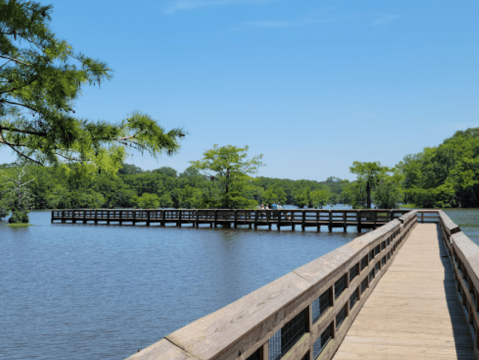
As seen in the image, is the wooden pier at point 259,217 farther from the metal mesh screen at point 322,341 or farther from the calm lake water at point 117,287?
the metal mesh screen at point 322,341

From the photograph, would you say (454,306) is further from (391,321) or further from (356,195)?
(356,195)

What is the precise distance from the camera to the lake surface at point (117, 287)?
449 inches

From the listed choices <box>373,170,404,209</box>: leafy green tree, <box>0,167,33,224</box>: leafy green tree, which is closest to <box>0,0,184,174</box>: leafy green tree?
<box>0,167,33,224</box>: leafy green tree

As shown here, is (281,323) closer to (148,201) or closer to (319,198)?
(148,201)

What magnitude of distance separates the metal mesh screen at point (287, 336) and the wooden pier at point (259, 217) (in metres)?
37.9

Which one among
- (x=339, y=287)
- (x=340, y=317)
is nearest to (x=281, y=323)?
(x=339, y=287)

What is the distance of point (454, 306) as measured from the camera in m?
7.07

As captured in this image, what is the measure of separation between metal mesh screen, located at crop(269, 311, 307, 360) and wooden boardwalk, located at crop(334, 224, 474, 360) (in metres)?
1.30

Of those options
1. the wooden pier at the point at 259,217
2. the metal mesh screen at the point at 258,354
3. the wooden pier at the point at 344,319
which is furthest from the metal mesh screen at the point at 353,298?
the wooden pier at the point at 259,217

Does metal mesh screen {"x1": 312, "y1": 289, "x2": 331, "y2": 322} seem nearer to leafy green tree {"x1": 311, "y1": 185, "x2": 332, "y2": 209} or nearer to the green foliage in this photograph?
the green foliage

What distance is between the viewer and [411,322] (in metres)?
6.10

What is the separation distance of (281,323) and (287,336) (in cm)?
37

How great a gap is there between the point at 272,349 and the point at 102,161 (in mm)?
8068

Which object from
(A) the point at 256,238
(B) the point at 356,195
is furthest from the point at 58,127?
(B) the point at 356,195
